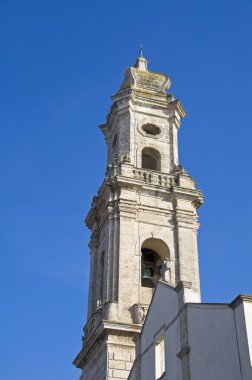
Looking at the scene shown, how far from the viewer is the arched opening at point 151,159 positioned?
33.1 metres

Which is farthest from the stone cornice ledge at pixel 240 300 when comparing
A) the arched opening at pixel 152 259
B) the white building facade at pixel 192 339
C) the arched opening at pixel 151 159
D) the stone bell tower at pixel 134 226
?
the arched opening at pixel 151 159

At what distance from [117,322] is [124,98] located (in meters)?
13.9

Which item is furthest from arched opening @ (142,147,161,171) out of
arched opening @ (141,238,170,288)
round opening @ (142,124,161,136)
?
arched opening @ (141,238,170,288)

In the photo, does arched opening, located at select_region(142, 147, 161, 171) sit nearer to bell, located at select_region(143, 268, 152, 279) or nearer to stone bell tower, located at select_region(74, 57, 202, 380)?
stone bell tower, located at select_region(74, 57, 202, 380)

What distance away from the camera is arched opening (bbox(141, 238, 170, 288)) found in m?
28.3

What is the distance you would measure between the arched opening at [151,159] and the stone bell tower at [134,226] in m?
0.05

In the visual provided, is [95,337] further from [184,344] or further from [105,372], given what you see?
[184,344]

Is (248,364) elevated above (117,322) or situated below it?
below

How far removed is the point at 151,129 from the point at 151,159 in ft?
5.36

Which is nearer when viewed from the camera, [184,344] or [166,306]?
[184,344]

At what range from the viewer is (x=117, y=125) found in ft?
112

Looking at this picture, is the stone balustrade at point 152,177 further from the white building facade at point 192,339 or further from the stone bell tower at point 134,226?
the white building facade at point 192,339

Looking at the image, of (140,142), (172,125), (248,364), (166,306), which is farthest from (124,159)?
(248,364)

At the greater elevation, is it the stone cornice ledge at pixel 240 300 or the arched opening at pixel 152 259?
the arched opening at pixel 152 259
